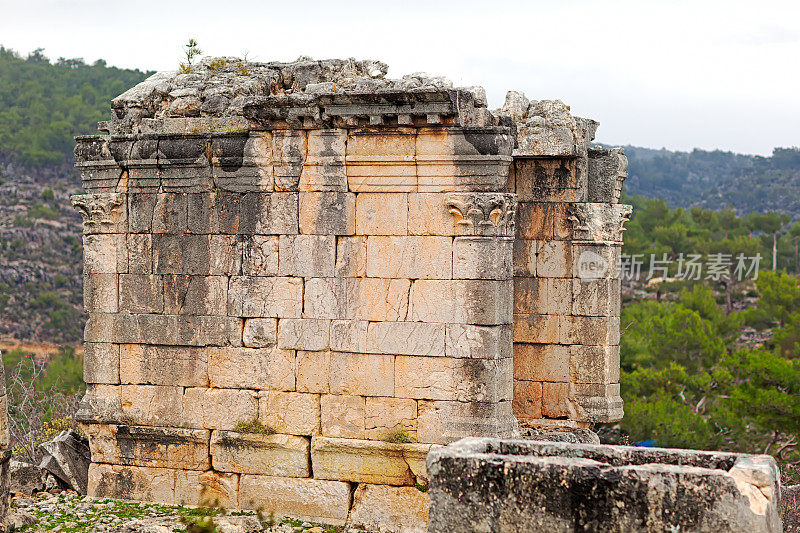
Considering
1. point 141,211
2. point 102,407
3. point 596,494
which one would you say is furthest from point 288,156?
point 596,494

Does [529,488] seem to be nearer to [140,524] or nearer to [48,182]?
[140,524]

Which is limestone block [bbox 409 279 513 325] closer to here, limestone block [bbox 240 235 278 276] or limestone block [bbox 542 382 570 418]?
limestone block [bbox 240 235 278 276]

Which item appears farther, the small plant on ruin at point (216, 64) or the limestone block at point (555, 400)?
the limestone block at point (555, 400)

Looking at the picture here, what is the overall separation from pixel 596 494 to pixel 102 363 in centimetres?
618

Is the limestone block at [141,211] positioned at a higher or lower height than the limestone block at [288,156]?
lower

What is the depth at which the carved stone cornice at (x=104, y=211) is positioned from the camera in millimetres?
9500

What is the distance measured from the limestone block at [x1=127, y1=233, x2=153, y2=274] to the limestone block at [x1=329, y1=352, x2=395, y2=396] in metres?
2.10

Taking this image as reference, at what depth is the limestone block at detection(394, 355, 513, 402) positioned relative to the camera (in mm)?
8328

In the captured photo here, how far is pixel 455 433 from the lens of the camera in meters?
8.39

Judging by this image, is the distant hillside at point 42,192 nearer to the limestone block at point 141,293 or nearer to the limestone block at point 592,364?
the limestone block at point 141,293

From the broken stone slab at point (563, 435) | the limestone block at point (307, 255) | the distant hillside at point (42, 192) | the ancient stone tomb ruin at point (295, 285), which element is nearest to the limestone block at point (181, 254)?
the ancient stone tomb ruin at point (295, 285)

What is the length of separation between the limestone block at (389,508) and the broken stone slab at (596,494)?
3.64 m

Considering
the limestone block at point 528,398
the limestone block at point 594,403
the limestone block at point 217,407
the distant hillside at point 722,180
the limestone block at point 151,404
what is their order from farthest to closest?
the distant hillside at point 722,180
the limestone block at point 528,398
the limestone block at point 594,403
the limestone block at point 151,404
the limestone block at point 217,407

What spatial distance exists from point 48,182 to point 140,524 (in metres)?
34.0
